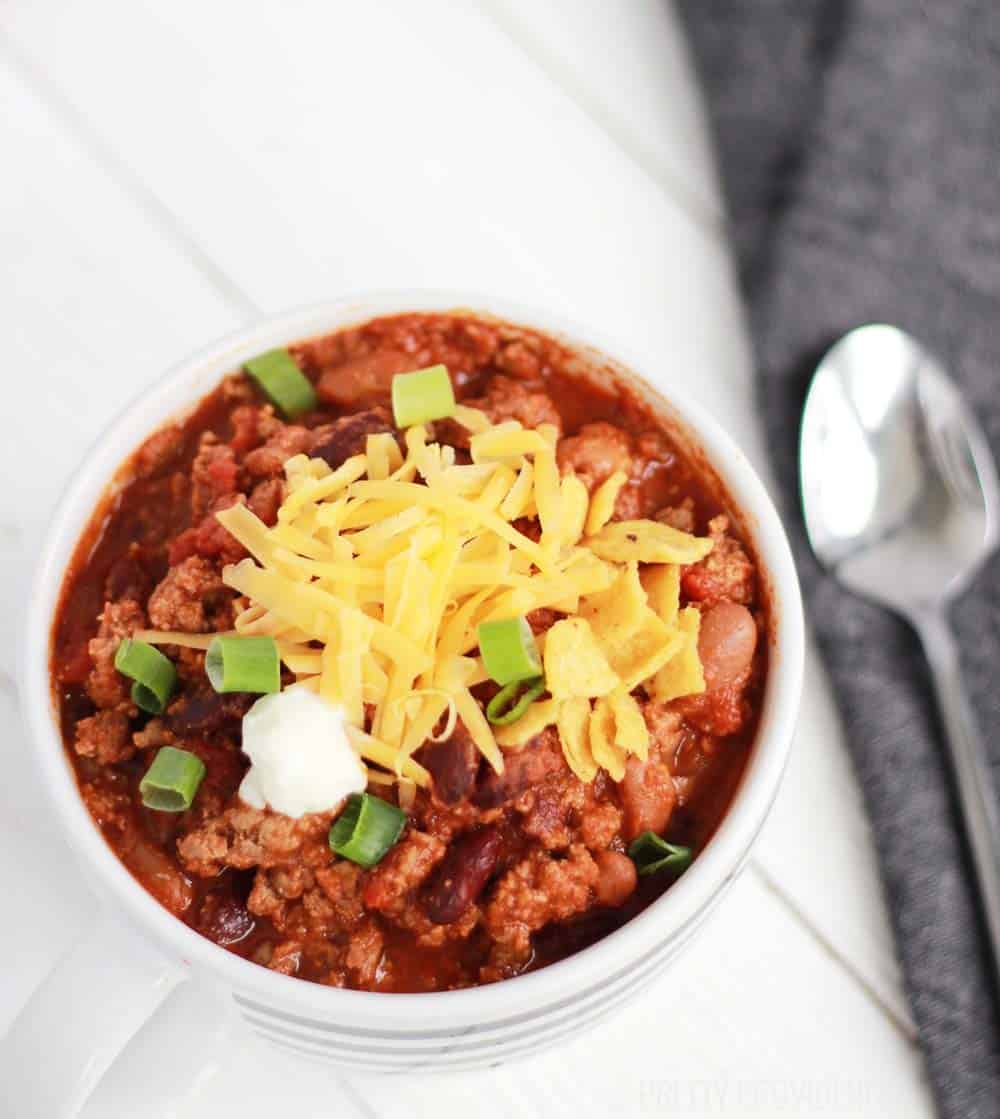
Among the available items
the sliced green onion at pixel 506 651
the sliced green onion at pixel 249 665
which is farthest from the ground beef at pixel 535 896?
the sliced green onion at pixel 249 665

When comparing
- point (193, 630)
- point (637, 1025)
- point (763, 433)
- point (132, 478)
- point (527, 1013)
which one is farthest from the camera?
point (763, 433)

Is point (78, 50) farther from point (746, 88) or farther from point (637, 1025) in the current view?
point (637, 1025)

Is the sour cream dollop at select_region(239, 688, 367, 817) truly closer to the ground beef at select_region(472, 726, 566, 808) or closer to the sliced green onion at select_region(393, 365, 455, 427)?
the ground beef at select_region(472, 726, 566, 808)

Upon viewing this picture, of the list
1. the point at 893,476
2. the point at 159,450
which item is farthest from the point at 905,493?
the point at 159,450

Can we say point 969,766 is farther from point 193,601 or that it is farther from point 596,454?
point 193,601

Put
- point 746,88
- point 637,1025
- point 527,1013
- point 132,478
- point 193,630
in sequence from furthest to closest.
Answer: point 746,88, point 637,1025, point 132,478, point 193,630, point 527,1013

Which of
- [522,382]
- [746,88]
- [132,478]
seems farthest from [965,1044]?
[746,88]
